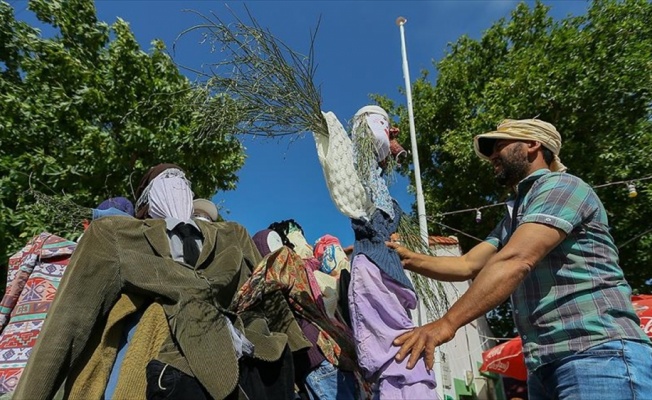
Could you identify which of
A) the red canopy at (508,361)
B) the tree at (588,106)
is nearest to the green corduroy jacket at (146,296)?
the red canopy at (508,361)

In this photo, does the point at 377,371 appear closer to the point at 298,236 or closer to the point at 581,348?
the point at 581,348

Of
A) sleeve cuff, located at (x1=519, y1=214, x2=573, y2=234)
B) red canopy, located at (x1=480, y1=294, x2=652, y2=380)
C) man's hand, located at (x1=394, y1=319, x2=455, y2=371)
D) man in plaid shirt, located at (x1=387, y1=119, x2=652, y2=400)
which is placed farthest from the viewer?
red canopy, located at (x1=480, y1=294, x2=652, y2=380)

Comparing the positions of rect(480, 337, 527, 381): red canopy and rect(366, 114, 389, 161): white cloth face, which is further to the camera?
rect(480, 337, 527, 381): red canopy

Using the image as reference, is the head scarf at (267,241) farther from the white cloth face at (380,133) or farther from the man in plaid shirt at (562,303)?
the man in plaid shirt at (562,303)

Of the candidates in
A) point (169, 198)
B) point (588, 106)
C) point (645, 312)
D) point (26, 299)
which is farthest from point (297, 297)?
point (588, 106)

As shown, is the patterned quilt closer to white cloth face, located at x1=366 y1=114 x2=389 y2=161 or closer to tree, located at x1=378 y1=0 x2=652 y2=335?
white cloth face, located at x1=366 y1=114 x2=389 y2=161

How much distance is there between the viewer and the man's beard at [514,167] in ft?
7.20

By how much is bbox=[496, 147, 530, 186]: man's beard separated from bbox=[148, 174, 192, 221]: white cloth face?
155cm

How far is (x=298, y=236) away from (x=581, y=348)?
6.12 ft

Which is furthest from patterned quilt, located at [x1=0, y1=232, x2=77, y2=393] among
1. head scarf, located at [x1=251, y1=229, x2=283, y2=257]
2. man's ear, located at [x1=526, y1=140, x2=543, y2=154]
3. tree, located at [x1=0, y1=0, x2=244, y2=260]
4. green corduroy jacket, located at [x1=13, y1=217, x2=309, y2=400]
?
tree, located at [x1=0, y1=0, x2=244, y2=260]

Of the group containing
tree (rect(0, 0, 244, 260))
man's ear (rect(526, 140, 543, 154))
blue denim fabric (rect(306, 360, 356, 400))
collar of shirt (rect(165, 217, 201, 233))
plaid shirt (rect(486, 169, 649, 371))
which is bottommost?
blue denim fabric (rect(306, 360, 356, 400))

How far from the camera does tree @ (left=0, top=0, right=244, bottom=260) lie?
615 centimetres

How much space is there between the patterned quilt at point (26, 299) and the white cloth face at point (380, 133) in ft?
6.12

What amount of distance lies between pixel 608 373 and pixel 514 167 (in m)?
0.95
